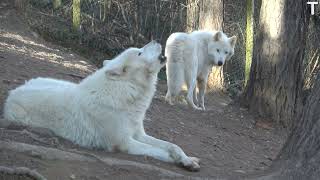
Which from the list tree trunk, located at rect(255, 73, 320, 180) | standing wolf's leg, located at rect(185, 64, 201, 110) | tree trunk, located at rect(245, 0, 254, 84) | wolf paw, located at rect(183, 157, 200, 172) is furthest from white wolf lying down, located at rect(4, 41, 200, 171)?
tree trunk, located at rect(245, 0, 254, 84)

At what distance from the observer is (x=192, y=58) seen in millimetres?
10438

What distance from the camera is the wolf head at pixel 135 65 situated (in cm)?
603

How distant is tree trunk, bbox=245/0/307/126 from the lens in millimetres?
9453

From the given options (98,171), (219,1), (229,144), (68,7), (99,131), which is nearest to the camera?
(98,171)

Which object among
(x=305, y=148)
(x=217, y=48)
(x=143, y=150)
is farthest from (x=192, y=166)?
(x=217, y=48)

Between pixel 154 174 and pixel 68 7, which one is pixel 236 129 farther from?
pixel 68 7

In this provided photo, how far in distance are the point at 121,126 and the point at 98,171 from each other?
1.13m

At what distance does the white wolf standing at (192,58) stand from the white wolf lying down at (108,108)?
3933 millimetres

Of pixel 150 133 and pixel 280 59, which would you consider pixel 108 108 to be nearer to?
pixel 150 133

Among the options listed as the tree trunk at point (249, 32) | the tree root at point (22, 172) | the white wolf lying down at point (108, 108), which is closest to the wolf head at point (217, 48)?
the tree trunk at point (249, 32)

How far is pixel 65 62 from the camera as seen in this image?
12555 millimetres

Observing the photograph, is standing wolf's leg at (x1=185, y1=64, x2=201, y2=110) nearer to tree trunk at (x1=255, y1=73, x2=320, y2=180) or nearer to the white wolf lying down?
the white wolf lying down

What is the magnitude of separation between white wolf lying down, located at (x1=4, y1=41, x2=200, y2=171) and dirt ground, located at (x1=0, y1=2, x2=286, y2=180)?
181 millimetres


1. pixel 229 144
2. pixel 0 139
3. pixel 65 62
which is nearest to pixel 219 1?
pixel 65 62
